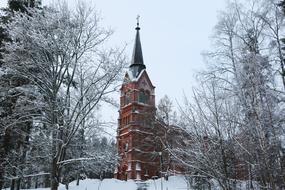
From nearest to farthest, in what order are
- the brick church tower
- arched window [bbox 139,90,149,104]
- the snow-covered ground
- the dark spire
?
the snow-covered ground
the brick church tower
arched window [bbox 139,90,149,104]
the dark spire

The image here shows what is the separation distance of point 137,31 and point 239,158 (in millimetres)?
46416

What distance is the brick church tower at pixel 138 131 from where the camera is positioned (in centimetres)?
3903

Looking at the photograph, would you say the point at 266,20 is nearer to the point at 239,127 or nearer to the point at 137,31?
the point at 239,127

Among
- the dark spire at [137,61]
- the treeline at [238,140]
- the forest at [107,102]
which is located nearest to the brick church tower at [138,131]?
the dark spire at [137,61]

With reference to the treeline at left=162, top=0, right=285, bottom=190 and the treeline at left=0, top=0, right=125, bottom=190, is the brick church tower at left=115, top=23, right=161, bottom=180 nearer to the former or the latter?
the treeline at left=0, top=0, right=125, bottom=190

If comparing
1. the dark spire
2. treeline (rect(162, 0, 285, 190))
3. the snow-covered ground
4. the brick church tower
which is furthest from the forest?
the dark spire

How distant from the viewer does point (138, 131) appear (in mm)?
41406

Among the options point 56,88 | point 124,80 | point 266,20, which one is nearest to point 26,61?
point 56,88

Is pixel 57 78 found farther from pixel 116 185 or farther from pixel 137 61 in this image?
pixel 137 61

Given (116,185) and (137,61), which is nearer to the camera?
(116,185)

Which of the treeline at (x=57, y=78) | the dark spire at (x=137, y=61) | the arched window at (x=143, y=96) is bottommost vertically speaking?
the treeline at (x=57, y=78)

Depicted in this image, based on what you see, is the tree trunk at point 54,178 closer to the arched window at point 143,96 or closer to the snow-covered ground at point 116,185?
the snow-covered ground at point 116,185

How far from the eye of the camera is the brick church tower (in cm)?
3903

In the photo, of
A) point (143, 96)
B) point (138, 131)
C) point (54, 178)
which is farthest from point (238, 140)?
point (143, 96)
